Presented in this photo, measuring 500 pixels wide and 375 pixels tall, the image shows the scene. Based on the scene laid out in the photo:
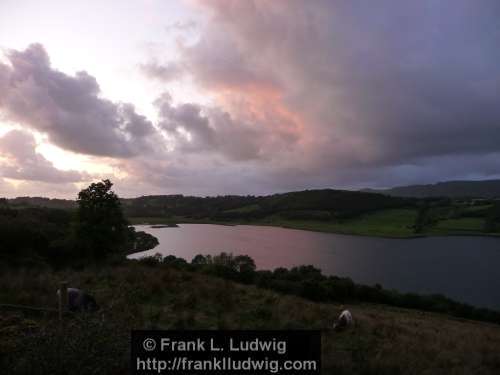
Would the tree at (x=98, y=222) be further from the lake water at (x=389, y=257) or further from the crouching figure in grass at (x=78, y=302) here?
the lake water at (x=389, y=257)

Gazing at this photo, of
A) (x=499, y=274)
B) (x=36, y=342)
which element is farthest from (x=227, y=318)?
(x=499, y=274)

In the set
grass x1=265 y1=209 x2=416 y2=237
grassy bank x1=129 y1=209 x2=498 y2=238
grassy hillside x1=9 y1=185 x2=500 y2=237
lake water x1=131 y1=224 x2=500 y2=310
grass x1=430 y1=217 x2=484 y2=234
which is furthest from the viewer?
→ grassy hillside x1=9 y1=185 x2=500 y2=237

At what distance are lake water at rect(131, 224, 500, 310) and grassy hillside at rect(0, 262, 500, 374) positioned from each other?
37282 mm

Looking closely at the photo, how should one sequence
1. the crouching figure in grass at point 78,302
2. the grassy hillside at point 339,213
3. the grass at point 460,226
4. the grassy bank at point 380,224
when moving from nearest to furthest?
1. the crouching figure in grass at point 78,302
2. the grass at point 460,226
3. the grassy bank at point 380,224
4. the grassy hillside at point 339,213

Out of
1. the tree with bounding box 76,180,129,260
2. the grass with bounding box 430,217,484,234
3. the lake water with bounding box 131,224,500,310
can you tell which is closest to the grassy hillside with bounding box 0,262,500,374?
the tree with bounding box 76,180,129,260

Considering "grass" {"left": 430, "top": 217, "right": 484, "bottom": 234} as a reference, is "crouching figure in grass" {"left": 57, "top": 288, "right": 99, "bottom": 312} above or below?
above

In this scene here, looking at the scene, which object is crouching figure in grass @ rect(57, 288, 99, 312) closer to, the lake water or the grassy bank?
the lake water

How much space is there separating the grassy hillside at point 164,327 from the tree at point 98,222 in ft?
27.8

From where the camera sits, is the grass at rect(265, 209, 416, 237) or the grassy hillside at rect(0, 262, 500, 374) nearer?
the grassy hillside at rect(0, 262, 500, 374)

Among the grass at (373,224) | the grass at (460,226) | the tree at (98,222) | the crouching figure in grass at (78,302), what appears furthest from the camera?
the grass at (373,224)

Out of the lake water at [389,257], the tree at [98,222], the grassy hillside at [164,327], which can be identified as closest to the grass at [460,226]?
the lake water at [389,257]

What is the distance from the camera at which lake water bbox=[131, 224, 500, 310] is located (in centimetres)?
4397

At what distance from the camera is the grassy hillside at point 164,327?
4.29 meters

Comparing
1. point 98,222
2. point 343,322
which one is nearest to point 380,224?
point 98,222
